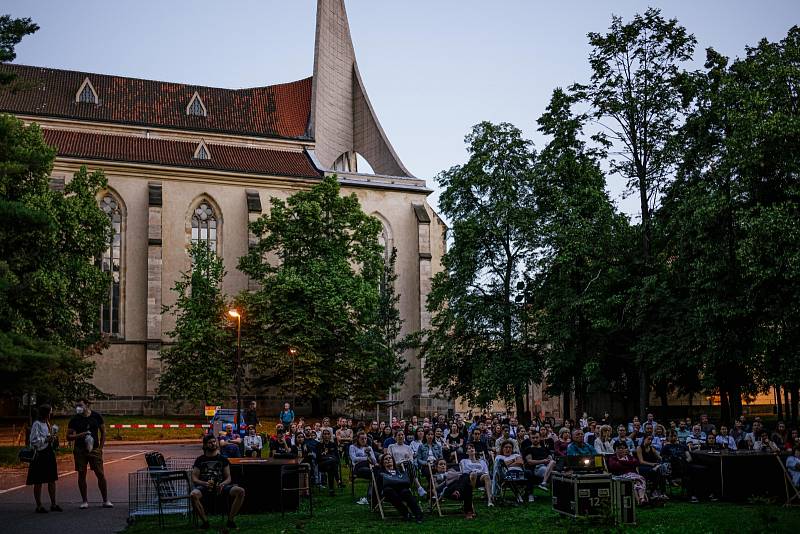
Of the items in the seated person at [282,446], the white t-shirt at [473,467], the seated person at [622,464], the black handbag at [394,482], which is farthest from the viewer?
the seated person at [282,446]

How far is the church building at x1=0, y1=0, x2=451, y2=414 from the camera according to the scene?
154 ft

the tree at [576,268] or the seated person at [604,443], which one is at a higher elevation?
the tree at [576,268]

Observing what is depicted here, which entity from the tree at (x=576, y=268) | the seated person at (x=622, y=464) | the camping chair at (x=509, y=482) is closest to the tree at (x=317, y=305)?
the tree at (x=576, y=268)

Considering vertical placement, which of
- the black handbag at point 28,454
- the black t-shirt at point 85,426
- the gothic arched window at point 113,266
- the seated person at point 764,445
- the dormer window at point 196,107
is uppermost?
the dormer window at point 196,107

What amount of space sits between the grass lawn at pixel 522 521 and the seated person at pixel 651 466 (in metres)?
0.67

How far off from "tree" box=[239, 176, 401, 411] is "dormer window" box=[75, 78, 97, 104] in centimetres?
1518

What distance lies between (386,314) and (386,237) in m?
8.66

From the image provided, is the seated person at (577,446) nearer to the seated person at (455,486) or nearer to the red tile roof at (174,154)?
the seated person at (455,486)

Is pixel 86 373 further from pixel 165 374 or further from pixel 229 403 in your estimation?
pixel 229 403

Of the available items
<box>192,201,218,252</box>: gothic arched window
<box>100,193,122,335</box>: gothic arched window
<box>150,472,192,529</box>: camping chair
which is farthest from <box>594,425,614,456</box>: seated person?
<box>192,201,218,252</box>: gothic arched window

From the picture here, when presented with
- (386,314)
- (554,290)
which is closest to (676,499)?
(554,290)

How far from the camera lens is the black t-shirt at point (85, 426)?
48.7ft

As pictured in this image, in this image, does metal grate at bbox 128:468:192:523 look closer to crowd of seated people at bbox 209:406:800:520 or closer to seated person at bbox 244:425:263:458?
crowd of seated people at bbox 209:406:800:520

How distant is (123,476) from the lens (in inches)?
796
